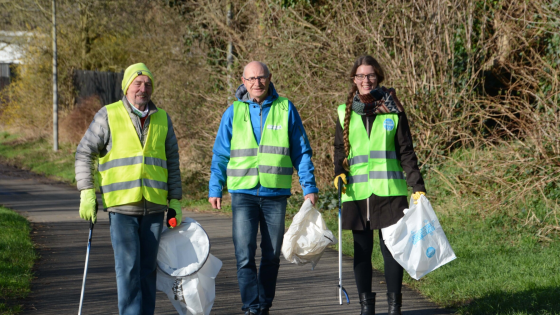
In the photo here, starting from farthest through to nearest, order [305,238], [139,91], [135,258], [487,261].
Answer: [487,261]
[305,238]
[139,91]
[135,258]

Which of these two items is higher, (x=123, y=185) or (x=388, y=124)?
(x=388, y=124)

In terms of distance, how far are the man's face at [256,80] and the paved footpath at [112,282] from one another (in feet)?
5.88

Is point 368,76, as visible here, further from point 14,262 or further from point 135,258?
point 14,262

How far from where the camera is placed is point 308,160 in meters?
4.77

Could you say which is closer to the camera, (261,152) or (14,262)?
(261,152)

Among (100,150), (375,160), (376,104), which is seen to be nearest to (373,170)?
(375,160)

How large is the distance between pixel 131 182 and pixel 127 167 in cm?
11

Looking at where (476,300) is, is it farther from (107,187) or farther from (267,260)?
(107,187)

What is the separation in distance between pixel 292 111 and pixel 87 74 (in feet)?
72.5

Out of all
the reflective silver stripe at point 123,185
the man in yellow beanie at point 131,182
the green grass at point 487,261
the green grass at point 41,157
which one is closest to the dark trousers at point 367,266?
the green grass at point 487,261

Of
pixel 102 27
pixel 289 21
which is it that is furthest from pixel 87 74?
pixel 289 21

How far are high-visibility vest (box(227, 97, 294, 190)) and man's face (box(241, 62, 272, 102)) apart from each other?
135mm

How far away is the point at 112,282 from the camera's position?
19.8 ft

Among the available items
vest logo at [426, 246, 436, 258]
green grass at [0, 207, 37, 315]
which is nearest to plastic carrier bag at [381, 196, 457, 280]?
vest logo at [426, 246, 436, 258]
